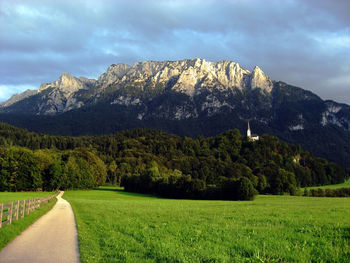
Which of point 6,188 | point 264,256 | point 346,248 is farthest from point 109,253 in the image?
point 6,188

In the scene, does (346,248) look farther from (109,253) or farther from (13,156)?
(13,156)

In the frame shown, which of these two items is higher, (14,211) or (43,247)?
(14,211)

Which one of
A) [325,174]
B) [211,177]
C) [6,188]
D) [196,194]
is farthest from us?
[325,174]

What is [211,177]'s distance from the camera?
177 meters

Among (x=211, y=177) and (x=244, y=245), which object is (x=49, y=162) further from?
(x=244, y=245)

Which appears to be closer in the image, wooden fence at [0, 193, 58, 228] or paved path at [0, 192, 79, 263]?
paved path at [0, 192, 79, 263]

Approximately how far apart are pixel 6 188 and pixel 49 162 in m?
18.5

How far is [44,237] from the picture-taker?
60.4ft

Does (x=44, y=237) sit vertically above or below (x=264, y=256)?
below

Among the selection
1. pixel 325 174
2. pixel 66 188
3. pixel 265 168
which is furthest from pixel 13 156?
pixel 325 174

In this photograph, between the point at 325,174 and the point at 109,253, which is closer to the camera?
the point at 109,253

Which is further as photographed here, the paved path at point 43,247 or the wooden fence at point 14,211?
the wooden fence at point 14,211

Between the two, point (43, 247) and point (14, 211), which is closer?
point (43, 247)

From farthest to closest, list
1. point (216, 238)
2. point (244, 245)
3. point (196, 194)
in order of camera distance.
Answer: point (196, 194)
point (216, 238)
point (244, 245)
